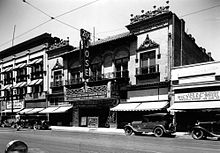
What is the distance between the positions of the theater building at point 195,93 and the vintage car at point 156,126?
189 cm

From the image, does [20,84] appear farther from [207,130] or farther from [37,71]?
[207,130]

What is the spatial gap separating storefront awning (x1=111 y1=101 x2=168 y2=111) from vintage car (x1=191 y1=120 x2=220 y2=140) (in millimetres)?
4834

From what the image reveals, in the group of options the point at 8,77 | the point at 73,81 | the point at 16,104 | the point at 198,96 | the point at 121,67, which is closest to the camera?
the point at 198,96

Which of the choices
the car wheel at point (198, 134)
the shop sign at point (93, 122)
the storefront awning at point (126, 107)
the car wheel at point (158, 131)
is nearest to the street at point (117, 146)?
the car wheel at point (198, 134)

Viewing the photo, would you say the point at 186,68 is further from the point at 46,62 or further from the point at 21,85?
the point at 21,85

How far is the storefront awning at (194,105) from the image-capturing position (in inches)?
751

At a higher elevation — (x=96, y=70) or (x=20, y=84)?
(x=96, y=70)

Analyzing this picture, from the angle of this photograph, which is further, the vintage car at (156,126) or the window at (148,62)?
the window at (148,62)

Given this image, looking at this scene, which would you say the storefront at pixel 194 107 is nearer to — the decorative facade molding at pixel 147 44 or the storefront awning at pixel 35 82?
the decorative facade molding at pixel 147 44

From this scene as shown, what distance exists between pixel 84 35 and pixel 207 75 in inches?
598

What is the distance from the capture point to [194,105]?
20062 mm

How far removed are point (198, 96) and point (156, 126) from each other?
16.3 feet

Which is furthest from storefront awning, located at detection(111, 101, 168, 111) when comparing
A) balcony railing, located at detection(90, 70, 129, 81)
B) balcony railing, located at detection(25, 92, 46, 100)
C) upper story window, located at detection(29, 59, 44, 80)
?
upper story window, located at detection(29, 59, 44, 80)

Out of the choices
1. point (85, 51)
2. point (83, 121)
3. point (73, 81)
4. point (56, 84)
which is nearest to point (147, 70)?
point (85, 51)
